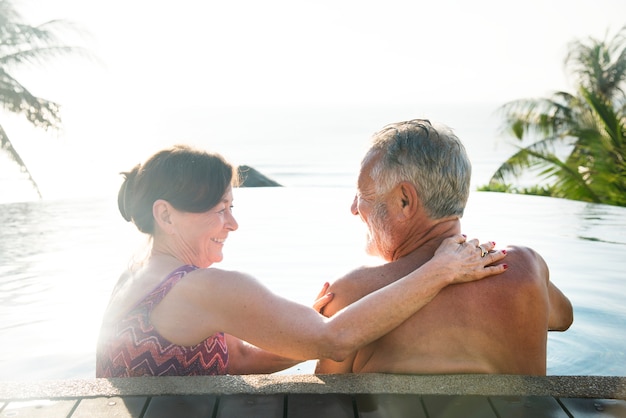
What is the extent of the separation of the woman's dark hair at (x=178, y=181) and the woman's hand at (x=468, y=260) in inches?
31.2

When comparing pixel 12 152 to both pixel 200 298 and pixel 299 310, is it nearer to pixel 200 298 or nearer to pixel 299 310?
pixel 200 298

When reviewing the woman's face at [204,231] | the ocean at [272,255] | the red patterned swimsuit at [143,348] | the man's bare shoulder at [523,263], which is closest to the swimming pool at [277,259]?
the ocean at [272,255]

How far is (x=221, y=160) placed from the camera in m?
2.49

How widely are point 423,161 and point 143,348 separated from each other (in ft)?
3.51

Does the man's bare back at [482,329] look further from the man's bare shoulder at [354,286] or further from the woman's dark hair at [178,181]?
the woman's dark hair at [178,181]

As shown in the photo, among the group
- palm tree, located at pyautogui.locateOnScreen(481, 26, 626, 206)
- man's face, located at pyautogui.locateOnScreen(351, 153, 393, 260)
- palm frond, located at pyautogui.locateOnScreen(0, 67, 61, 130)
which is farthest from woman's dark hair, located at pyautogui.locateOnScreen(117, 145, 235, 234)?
palm frond, located at pyautogui.locateOnScreen(0, 67, 61, 130)

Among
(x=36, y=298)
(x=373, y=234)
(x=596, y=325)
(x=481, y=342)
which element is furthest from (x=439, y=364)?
(x=36, y=298)

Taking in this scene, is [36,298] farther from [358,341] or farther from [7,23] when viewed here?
[7,23]

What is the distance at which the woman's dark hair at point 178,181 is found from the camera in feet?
7.96

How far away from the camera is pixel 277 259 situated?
8164 millimetres

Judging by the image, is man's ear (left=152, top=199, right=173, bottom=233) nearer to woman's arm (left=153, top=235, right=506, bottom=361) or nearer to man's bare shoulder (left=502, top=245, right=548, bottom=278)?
woman's arm (left=153, top=235, right=506, bottom=361)

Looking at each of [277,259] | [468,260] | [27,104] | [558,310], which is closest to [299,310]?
[468,260]

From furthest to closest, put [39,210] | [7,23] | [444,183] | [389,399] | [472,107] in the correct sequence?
1. [472,107]
2. [7,23]
3. [39,210]
4. [444,183]
5. [389,399]

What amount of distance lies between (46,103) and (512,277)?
18305mm
